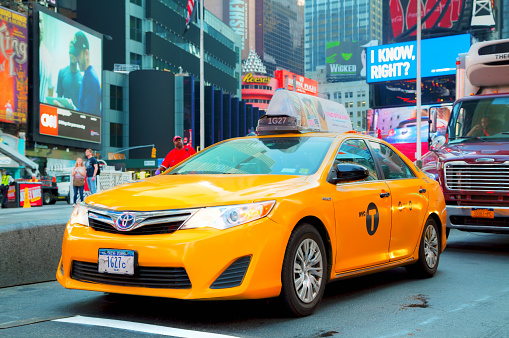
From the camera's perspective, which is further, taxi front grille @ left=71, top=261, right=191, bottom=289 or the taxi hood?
the taxi hood

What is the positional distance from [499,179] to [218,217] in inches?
246

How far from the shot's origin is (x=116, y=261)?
5059mm

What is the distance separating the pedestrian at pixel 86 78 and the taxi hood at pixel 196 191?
5713 cm

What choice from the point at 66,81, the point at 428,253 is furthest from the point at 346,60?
the point at 428,253

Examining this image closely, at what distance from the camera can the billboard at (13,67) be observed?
1959 inches

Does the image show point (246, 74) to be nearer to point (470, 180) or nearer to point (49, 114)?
point (49, 114)

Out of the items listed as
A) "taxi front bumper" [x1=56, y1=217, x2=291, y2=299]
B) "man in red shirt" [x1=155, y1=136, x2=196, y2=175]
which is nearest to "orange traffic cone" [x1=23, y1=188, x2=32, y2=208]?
"man in red shirt" [x1=155, y1=136, x2=196, y2=175]

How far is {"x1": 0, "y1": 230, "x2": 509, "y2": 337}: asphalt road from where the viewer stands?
195 inches

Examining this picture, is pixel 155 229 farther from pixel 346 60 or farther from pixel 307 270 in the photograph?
pixel 346 60

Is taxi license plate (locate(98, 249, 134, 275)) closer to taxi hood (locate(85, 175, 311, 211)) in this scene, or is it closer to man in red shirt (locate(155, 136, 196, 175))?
taxi hood (locate(85, 175, 311, 211))

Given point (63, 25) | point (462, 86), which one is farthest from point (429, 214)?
point (63, 25)

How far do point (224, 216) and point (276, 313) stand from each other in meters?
0.99

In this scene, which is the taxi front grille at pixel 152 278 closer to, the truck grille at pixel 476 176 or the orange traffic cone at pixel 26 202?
the truck grille at pixel 476 176

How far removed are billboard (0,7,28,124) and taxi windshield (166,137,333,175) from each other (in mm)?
46553
